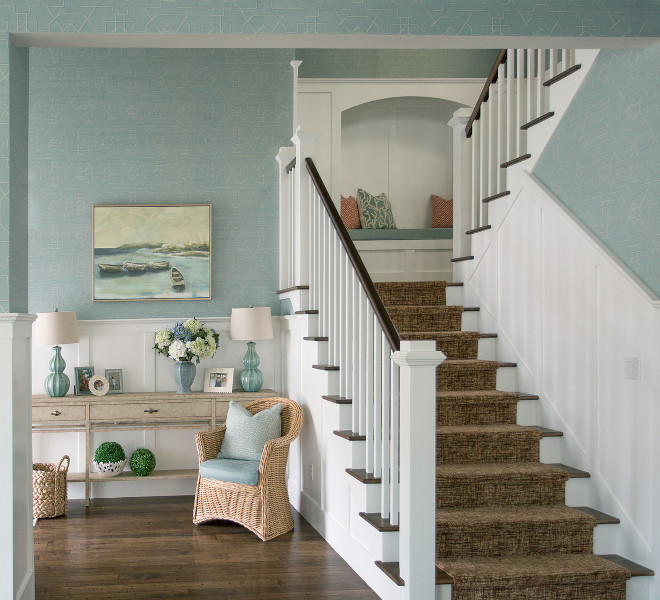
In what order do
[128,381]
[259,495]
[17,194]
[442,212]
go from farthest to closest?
[442,212]
[128,381]
[259,495]
[17,194]

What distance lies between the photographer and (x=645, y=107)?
12.3ft

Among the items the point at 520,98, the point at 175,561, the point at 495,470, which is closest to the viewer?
the point at 495,470

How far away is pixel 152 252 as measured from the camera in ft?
19.7

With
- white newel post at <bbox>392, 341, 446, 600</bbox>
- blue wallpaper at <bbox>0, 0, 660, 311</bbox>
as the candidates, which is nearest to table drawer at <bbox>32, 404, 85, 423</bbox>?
blue wallpaper at <bbox>0, 0, 660, 311</bbox>

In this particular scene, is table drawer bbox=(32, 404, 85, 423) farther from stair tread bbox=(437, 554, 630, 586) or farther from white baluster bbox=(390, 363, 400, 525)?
stair tread bbox=(437, 554, 630, 586)

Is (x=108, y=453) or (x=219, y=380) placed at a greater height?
(x=219, y=380)

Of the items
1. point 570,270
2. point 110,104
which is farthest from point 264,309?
point 570,270

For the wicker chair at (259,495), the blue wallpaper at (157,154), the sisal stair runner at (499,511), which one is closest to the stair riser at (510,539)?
the sisal stair runner at (499,511)

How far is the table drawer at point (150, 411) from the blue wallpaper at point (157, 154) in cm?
75

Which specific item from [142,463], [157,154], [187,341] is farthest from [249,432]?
[157,154]

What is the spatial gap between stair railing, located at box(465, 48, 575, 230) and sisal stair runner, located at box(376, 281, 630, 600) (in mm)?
1276

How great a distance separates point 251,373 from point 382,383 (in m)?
2.26

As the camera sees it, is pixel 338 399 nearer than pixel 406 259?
Yes

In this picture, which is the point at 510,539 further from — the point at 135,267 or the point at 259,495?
the point at 135,267
